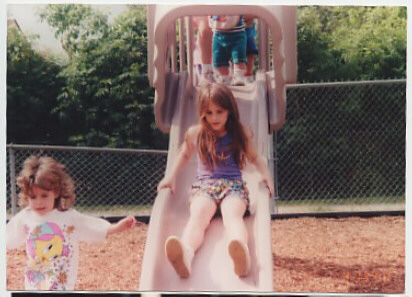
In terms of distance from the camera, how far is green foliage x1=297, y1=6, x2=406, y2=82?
3.57 metres

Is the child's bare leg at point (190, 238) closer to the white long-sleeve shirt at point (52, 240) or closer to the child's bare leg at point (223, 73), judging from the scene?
the white long-sleeve shirt at point (52, 240)

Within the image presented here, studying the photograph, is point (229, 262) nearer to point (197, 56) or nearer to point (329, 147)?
point (197, 56)

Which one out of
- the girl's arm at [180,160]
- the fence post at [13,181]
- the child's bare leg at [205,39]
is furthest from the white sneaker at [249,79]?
the fence post at [13,181]

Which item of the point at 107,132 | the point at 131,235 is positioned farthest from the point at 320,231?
the point at 107,132

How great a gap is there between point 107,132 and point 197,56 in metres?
0.68

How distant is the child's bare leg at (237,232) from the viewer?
2721 millimetres

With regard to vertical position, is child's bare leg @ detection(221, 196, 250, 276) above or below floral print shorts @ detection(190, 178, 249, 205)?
below

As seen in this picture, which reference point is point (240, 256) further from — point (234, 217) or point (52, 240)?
point (52, 240)

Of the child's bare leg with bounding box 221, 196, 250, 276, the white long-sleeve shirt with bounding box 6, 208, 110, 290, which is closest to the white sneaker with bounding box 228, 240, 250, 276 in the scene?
the child's bare leg with bounding box 221, 196, 250, 276

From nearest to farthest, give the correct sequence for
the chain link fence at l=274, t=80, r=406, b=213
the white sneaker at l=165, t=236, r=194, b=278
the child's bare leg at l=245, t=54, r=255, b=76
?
1. the white sneaker at l=165, t=236, r=194, b=278
2. the child's bare leg at l=245, t=54, r=255, b=76
3. the chain link fence at l=274, t=80, r=406, b=213

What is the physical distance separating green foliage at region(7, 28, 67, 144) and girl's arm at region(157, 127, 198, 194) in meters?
0.82

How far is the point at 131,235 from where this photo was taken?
398 centimetres

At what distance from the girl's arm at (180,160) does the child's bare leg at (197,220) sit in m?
0.15

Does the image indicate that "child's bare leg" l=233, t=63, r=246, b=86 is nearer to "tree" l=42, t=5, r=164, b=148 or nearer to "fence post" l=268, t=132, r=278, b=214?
"tree" l=42, t=5, r=164, b=148
